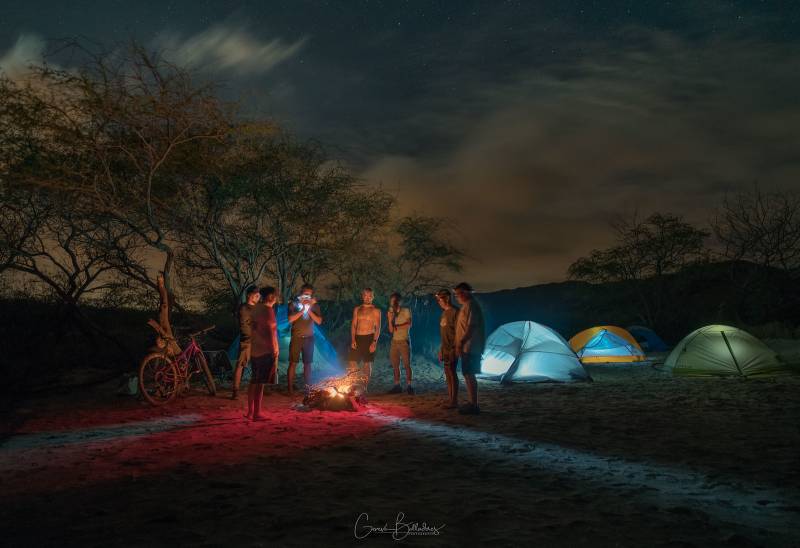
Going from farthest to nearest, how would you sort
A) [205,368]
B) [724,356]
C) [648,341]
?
[648,341], [724,356], [205,368]

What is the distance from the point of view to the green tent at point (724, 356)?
11.9 meters

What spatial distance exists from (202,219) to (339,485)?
12.3 meters

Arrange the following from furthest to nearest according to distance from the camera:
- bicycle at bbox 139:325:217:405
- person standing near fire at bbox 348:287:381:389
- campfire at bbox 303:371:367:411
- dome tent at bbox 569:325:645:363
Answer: dome tent at bbox 569:325:645:363, person standing near fire at bbox 348:287:381:389, bicycle at bbox 139:325:217:405, campfire at bbox 303:371:367:411

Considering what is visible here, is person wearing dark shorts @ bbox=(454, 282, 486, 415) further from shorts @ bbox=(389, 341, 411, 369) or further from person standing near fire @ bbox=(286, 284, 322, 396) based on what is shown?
person standing near fire @ bbox=(286, 284, 322, 396)

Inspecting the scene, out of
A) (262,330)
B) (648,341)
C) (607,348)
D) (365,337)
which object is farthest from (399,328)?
(648,341)

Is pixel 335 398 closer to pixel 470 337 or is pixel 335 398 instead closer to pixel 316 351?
pixel 470 337

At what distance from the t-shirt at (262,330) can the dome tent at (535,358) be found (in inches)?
250

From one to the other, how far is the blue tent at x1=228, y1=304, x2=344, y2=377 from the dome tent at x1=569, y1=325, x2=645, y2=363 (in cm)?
845

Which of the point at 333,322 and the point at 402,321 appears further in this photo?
the point at 333,322

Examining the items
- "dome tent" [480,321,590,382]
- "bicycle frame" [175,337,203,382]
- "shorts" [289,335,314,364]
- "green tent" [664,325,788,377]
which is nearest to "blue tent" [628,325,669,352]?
"green tent" [664,325,788,377]

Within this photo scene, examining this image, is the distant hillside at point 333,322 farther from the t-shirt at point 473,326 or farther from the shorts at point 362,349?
the t-shirt at point 473,326

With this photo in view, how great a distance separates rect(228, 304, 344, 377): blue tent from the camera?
1322 cm

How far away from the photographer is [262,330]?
23.5 feet

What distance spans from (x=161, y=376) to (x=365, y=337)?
3.58m
